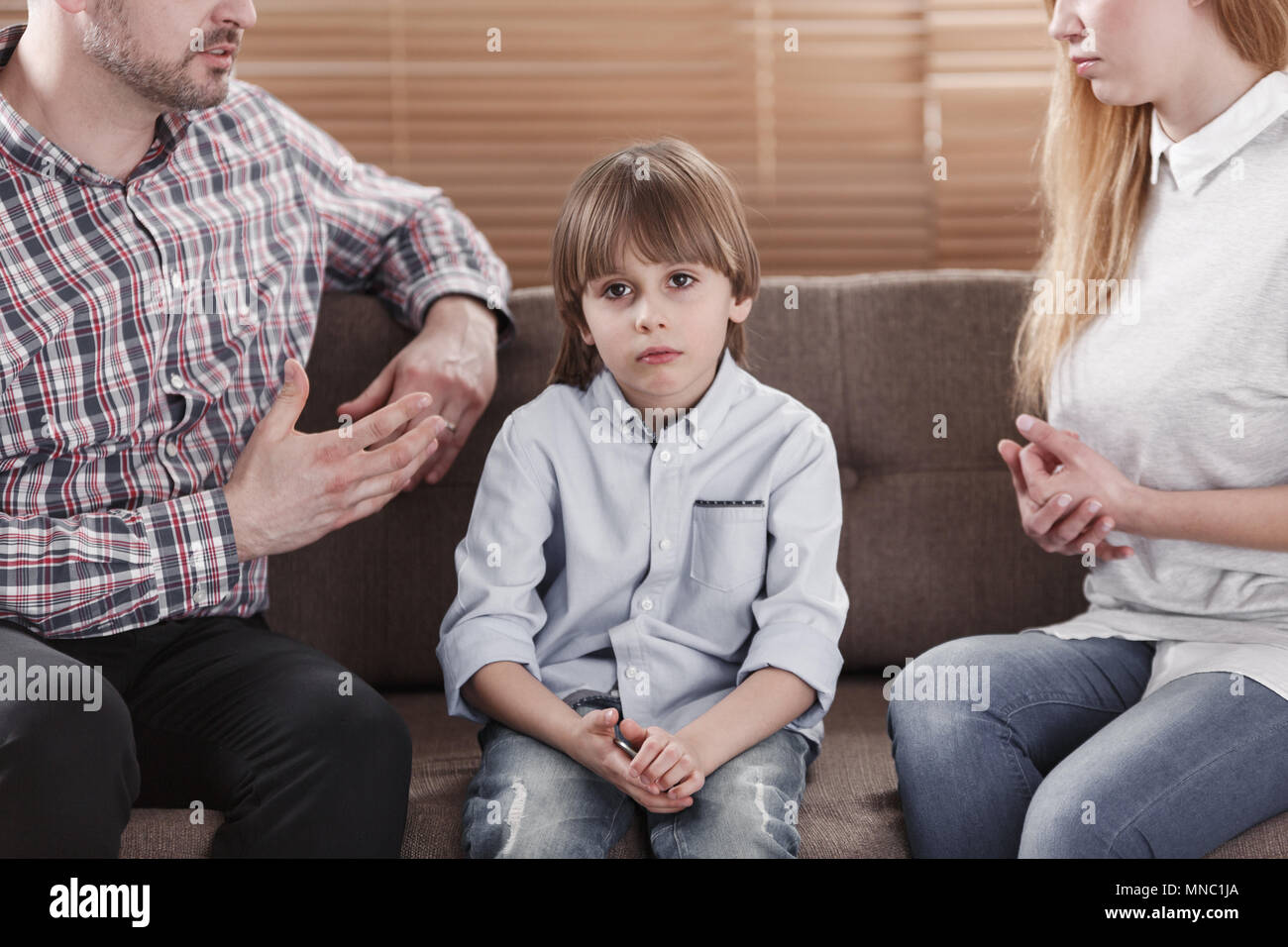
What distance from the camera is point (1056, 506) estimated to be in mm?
1162

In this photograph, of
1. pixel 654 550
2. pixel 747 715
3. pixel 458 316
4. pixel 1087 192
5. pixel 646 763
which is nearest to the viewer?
pixel 646 763

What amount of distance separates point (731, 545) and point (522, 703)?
0.87 feet

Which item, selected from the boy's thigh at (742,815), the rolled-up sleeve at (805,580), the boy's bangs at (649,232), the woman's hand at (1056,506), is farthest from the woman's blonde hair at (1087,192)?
the boy's thigh at (742,815)

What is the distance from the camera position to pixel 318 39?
2.09 meters

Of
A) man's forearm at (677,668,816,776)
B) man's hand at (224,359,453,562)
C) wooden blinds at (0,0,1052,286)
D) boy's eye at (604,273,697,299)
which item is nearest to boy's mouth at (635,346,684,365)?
boy's eye at (604,273,697,299)

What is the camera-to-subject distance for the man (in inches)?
42.6

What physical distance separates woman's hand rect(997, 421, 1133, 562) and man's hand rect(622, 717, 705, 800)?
432mm

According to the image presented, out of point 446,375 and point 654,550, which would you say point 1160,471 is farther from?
point 446,375

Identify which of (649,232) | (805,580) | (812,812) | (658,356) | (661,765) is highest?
(649,232)

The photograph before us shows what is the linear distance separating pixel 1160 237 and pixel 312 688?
98cm

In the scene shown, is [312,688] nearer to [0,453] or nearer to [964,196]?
[0,453]

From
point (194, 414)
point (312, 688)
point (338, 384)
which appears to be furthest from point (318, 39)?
point (312, 688)

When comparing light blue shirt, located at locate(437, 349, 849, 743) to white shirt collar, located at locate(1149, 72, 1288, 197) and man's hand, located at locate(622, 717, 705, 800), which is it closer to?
man's hand, located at locate(622, 717, 705, 800)

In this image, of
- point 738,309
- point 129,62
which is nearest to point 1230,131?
point 738,309
